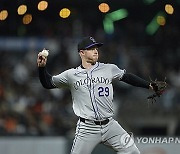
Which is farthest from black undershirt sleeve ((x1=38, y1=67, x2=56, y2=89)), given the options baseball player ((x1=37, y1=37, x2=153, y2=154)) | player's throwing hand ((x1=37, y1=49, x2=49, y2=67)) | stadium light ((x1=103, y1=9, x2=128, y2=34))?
stadium light ((x1=103, y1=9, x2=128, y2=34))

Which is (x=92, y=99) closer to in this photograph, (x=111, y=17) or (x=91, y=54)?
(x=91, y=54)

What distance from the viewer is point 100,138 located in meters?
8.51

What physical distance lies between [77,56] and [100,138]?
26.8 ft

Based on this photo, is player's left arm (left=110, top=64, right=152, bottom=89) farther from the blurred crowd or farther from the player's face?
the blurred crowd

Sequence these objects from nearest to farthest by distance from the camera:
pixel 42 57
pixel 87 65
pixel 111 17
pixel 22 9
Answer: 1. pixel 42 57
2. pixel 87 65
3. pixel 22 9
4. pixel 111 17

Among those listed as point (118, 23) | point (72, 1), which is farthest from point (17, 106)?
point (118, 23)

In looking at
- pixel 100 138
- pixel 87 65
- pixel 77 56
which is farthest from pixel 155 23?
pixel 100 138

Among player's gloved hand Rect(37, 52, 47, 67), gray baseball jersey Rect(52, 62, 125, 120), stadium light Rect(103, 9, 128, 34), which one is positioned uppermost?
stadium light Rect(103, 9, 128, 34)

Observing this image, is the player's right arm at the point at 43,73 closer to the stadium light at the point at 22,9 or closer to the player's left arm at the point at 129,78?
the player's left arm at the point at 129,78

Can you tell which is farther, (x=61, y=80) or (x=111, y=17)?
(x=111, y=17)

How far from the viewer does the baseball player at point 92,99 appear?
333 inches

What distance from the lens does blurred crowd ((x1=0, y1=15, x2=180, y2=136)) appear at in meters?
14.1

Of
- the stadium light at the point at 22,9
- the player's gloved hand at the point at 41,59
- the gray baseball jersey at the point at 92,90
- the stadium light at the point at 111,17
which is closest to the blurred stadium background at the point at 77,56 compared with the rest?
the stadium light at the point at 111,17

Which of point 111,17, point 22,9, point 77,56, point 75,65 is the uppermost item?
point 22,9
